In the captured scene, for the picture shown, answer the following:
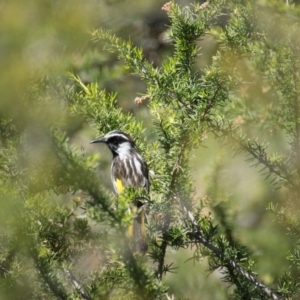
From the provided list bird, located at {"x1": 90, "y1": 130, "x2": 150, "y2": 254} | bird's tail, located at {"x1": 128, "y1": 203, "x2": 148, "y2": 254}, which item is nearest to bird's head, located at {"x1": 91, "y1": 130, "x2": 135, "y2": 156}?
bird, located at {"x1": 90, "y1": 130, "x2": 150, "y2": 254}

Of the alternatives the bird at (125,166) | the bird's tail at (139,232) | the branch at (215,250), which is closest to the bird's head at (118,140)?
the bird at (125,166)

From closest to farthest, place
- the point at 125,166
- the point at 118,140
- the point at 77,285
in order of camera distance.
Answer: the point at 77,285 < the point at 118,140 < the point at 125,166

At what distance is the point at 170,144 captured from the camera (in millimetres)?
1922

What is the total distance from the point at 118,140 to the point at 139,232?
107 centimetres

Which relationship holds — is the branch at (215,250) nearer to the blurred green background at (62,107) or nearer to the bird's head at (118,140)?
the blurred green background at (62,107)

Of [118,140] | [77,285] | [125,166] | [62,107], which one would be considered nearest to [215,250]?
[77,285]

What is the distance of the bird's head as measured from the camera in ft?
7.96

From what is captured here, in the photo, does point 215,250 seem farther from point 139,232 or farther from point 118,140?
point 118,140

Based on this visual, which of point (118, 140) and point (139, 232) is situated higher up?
point (118, 140)

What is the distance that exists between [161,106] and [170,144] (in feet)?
0.73

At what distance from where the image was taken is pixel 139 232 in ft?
6.20

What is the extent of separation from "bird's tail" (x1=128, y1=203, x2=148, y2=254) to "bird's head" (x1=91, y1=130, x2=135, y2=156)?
33cm

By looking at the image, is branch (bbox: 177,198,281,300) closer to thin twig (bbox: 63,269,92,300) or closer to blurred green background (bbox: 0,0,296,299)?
blurred green background (bbox: 0,0,296,299)

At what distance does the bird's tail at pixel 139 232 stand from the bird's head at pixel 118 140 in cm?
33
